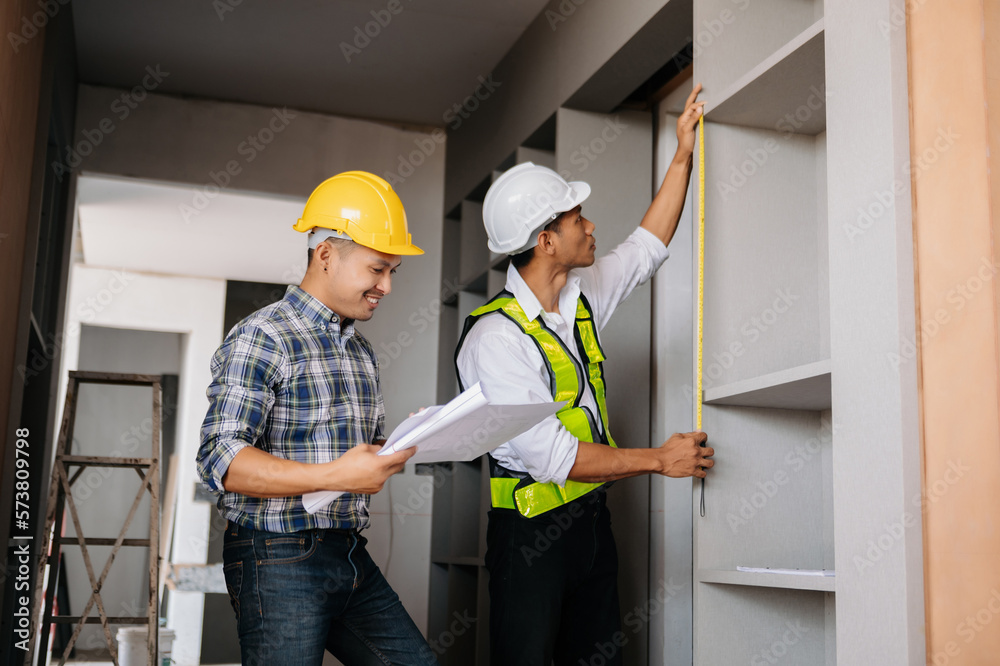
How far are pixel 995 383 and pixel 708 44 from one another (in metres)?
1.22

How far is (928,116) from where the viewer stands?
1579 millimetres

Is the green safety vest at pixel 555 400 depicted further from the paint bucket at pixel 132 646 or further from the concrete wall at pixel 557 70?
the paint bucket at pixel 132 646

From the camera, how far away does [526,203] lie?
2.52 metres

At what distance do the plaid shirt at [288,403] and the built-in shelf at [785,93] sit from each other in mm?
1068

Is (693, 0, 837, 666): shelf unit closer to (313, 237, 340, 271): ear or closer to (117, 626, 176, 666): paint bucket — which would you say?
(313, 237, 340, 271): ear

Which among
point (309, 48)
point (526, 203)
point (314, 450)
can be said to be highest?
point (309, 48)

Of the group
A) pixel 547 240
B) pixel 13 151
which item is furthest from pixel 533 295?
pixel 13 151

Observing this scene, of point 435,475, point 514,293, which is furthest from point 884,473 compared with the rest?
point 435,475

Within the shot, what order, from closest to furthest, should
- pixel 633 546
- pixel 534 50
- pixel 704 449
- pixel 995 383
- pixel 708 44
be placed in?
pixel 995 383 → pixel 704 449 → pixel 708 44 → pixel 633 546 → pixel 534 50

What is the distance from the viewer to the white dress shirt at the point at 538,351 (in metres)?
2.19

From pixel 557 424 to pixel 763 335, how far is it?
0.54 m

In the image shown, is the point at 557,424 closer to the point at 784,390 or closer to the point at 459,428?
the point at 784,390

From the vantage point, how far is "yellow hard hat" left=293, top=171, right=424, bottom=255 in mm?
2010

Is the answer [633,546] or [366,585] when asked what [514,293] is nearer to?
[366,585]
